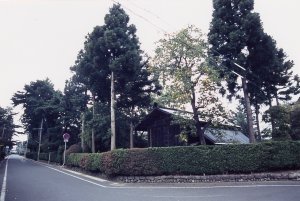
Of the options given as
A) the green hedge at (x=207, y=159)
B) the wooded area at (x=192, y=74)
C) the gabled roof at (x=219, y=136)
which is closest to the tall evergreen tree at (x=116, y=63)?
the wooded area at (x=192, y=74)

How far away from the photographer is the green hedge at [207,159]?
1628cm

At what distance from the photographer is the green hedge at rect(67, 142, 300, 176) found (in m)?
16.3

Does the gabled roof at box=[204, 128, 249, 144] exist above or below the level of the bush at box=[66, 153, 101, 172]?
above

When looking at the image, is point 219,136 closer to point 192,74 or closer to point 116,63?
point 192,74

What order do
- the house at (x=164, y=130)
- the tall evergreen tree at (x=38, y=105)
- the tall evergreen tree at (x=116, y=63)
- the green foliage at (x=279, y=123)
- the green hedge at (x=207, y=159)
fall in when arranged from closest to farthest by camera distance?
the green hedge at (x=207, y=159)
the green foliage at (x=279, y=123)
the tall evergreen tree at (x=116, y=63)
the house at (x=164, y=130)
the tall evergreen tree at (x=38, y=105)

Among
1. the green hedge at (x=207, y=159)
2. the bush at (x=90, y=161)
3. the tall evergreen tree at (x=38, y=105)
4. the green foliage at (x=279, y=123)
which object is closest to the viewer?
the green hedge at (x=207, y=159)

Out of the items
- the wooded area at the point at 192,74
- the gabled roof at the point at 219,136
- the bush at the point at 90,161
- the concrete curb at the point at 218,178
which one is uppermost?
the wooded area at the point at 192,74

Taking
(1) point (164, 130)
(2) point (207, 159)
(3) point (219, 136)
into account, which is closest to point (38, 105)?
(1) point (164, 130)

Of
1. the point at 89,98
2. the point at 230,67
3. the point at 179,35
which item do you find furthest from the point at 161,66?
the point at 89,98

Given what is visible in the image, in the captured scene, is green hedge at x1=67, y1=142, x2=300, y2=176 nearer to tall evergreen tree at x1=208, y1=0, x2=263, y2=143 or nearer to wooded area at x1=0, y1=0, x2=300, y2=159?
wooded area at x1=0, y1=0, x2=300, y2=159

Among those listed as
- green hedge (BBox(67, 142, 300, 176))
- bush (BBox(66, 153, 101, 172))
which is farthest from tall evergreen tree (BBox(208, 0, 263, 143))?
bush (BBox(66, 153, 101, 172))

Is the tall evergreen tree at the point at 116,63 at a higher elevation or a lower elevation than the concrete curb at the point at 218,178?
higher

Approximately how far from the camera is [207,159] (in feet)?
55.3

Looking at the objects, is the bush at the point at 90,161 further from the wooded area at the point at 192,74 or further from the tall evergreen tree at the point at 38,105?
the tall evergreen tree at the point at 38,105
